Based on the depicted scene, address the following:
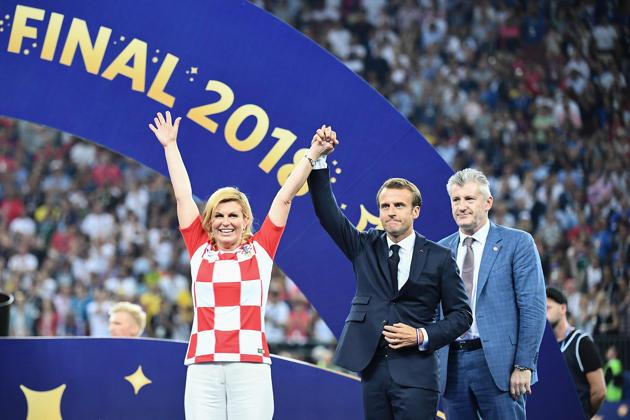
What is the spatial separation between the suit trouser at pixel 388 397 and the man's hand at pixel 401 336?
8 cm

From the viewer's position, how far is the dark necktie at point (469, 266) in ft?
16.4

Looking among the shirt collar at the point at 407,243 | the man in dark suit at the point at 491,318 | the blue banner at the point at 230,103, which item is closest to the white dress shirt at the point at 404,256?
the shirt collar at the point at 407,243

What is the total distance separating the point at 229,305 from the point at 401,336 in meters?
0.69

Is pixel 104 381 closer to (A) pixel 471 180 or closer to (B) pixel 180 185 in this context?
(B) pixel 180 185

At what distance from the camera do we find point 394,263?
443 centimetres

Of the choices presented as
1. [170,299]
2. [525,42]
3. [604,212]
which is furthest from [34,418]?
[525,42]

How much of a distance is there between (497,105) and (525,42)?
1.51 meters

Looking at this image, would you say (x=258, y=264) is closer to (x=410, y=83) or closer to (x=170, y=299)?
(x=170, y=299)

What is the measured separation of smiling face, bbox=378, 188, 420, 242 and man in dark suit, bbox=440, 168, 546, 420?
59 cm

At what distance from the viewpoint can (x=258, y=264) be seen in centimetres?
432

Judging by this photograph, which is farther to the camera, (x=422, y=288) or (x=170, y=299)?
(x=170, y=299)

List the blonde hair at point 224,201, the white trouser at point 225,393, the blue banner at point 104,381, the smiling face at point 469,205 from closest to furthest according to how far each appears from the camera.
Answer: the white trouser at point 225,393
the blonde hair at point 224,201
the smiling face at point 469,205
the blue banner at point 104,381

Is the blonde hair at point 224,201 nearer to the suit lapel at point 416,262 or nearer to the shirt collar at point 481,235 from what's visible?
the suit lapel at point 416,262

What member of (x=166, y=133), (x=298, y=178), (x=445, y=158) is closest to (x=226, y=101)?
(x=166, y=133)
